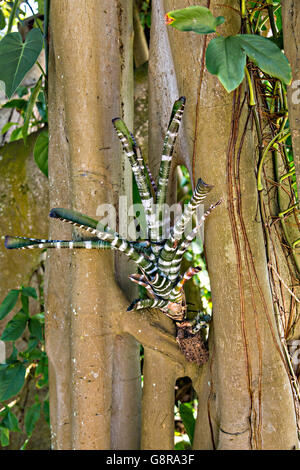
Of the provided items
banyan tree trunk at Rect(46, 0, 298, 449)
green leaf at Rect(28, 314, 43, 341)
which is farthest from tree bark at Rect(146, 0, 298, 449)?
green leaf at Rect(28, 314, 43, 341)

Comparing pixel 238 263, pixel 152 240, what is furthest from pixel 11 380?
pixel 238 263

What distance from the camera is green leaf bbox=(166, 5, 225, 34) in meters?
0.66

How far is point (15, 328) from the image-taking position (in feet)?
4.45

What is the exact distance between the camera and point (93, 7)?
1008mm

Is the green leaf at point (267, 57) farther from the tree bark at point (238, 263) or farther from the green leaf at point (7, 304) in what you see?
the green leaf at point (7, 304)

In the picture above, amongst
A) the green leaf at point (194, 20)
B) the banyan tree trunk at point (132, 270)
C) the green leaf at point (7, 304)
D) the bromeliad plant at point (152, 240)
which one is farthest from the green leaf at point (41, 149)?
the green leaf at point (194, 20)

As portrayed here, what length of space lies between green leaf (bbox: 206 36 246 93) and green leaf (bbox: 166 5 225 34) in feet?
0.08

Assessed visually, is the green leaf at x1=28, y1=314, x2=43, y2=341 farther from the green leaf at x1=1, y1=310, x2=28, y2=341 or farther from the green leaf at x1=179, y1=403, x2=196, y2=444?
the green leaf at x1=179, y1=403, x2=196, y2=444

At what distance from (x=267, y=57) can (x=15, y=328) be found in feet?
3.46

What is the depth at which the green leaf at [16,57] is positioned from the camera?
97 centimetres

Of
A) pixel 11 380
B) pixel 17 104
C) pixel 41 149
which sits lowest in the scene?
pixel 11 380

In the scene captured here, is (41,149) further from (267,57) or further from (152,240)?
(267,57)

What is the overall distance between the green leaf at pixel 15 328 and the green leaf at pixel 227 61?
100 cm
